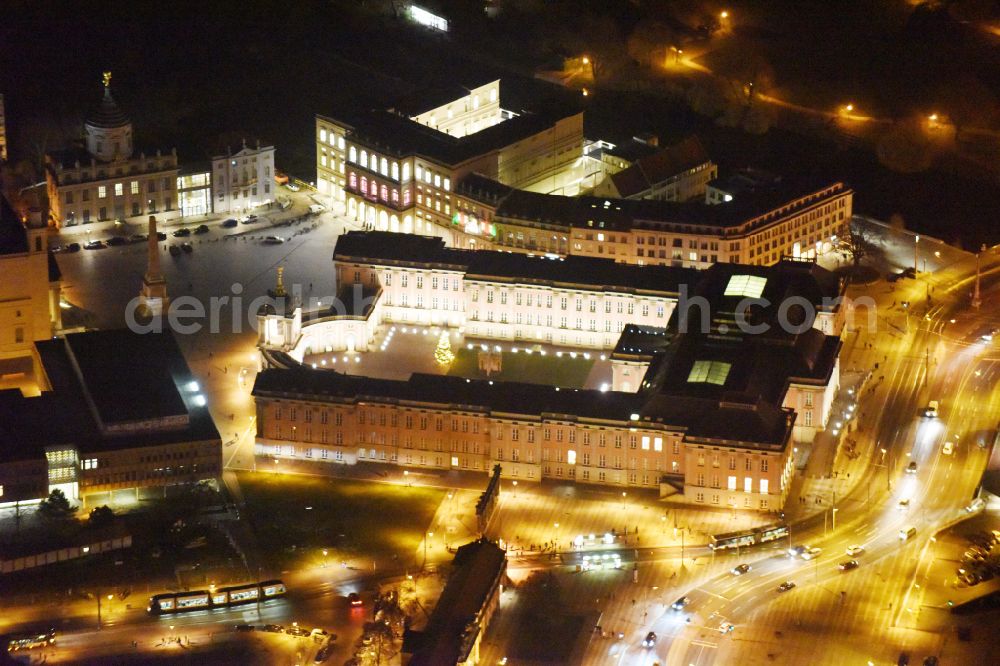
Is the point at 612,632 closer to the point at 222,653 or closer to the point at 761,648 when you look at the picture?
the point at 761,648

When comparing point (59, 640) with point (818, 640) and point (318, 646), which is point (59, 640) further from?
point (818, 640)

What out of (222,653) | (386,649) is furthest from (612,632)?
(222,653)

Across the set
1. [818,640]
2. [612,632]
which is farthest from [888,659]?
[612,632]

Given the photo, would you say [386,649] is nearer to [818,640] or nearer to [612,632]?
[612,632]

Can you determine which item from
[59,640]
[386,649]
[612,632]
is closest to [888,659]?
[612,632]

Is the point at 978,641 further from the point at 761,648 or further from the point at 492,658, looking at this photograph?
the point at 492,658

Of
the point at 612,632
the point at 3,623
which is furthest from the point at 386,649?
the point at 3,623
